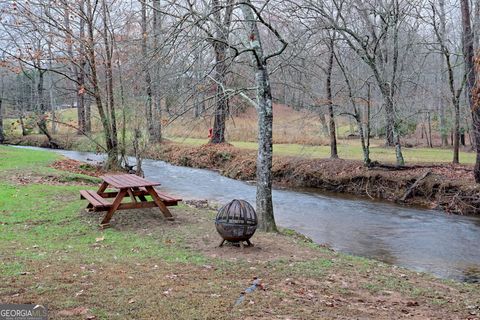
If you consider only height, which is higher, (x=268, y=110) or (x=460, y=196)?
(x=268, y=110)

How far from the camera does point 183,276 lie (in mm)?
5477

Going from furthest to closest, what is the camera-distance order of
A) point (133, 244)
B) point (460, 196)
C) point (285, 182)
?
point (285, 182)
point (460, 196)
point (133, 244)

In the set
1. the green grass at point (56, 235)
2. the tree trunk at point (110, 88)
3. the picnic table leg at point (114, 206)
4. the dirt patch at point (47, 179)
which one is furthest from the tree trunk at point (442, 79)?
the green grass at point (56, 235)

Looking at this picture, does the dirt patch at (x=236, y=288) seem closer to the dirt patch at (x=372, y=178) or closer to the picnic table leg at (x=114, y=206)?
the picnic table leg at (x=114, y=206)

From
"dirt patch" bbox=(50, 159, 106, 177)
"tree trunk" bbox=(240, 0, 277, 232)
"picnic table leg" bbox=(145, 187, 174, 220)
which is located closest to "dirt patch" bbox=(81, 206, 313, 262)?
"picnic table leg" bbox=(145, 187, 174, 220)

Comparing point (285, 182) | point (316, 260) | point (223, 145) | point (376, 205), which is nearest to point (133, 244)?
point (316, 260)

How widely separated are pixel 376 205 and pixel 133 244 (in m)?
9.77

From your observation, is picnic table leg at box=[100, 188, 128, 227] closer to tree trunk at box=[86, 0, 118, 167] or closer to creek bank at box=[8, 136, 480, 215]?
tree trunk at box=[86, 0, 118, 167]

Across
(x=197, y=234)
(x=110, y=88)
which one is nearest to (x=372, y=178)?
(x=110, y=88)

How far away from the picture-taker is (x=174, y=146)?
27.8 metres

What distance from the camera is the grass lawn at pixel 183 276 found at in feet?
14.3

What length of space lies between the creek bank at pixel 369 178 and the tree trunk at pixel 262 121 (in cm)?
762

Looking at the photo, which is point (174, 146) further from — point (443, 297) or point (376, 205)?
point (443, 297)

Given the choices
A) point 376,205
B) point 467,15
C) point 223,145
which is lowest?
point 376,205
